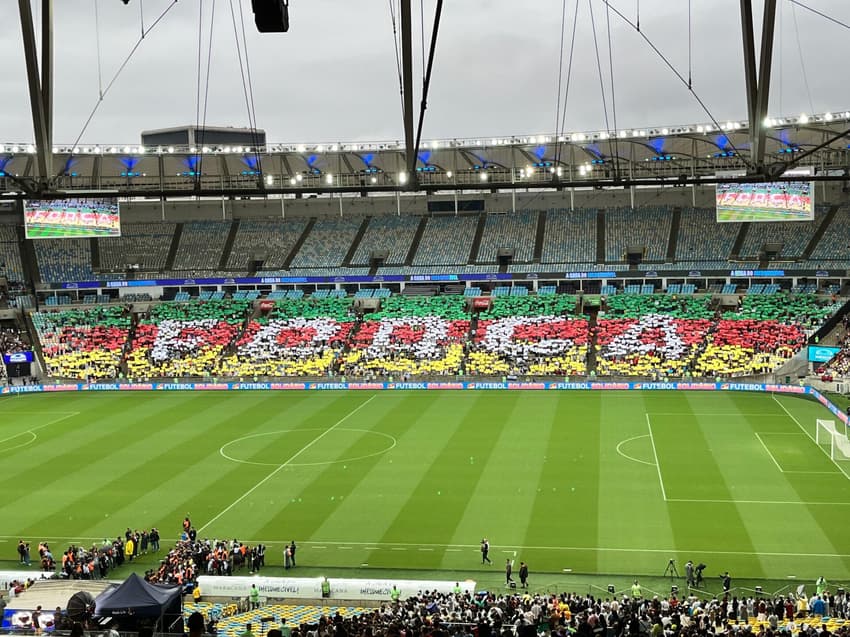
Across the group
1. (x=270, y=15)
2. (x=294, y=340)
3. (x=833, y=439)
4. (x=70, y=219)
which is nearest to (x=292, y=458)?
(x=833, y=439)

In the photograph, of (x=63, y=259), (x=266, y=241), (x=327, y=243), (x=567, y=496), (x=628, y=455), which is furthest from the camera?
(x=266, y=241)

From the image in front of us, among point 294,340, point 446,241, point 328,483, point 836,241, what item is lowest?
point 328,483

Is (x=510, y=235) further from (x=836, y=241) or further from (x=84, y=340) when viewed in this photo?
(x=84, y=340)

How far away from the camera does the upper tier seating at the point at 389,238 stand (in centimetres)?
6631

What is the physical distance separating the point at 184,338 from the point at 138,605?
4459 centimetres

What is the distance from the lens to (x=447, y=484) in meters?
30.1

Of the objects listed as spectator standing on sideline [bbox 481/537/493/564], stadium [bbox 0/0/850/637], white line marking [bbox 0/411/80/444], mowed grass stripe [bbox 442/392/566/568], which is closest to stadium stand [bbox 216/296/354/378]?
stadium [bbox 0/0/850/637]

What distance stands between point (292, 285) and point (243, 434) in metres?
28.0

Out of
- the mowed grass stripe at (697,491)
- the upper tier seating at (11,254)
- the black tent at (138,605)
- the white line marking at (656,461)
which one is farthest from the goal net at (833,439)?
the upper tier seating at (11,254)

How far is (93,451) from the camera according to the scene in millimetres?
36219

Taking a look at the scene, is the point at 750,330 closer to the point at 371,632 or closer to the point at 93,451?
the point at 93,451

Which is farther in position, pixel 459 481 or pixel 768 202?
pixel 768 202

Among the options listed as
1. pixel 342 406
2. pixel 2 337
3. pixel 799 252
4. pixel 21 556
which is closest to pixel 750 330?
pixel 799 252

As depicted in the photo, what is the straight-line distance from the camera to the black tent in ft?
48.3
